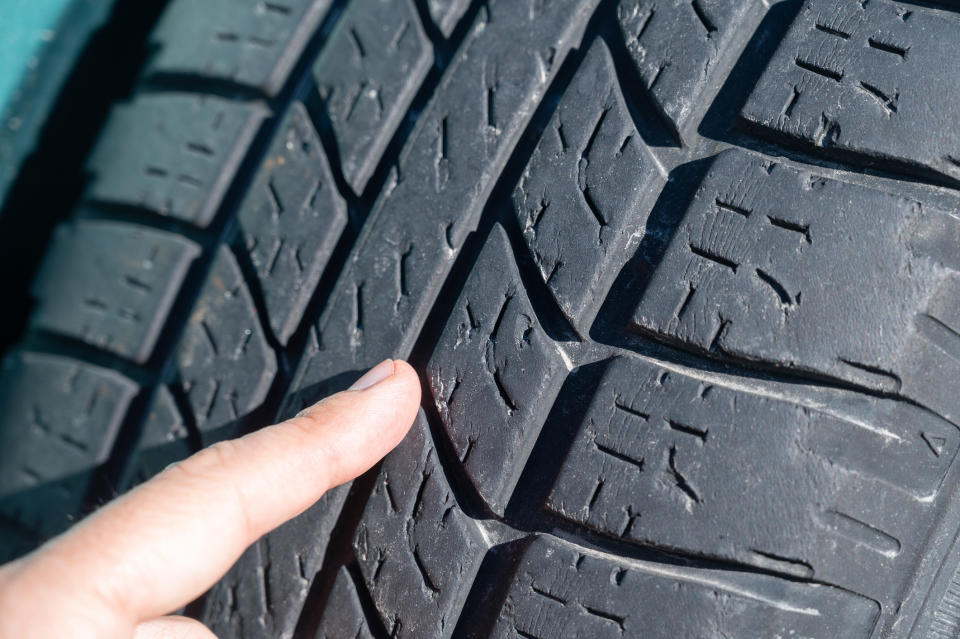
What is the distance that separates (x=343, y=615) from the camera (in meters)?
0.80

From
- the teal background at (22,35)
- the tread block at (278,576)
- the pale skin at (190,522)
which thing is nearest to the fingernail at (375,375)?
the pale skin at (190,522)

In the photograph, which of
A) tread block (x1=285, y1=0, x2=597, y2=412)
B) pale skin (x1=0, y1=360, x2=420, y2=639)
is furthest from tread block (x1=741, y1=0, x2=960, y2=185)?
pale skin (x1=0, y1=360, x2=420, y2=639)

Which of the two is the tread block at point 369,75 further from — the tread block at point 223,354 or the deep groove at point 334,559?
the deep groove at point 334,559

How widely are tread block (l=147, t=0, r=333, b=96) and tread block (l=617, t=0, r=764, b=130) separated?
41cm

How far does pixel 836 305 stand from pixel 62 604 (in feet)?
2.28

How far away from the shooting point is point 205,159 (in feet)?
3.15

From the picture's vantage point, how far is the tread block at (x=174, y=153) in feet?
3.14

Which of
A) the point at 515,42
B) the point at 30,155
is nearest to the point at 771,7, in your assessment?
the point at 515,42

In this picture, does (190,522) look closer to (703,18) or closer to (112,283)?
(112,283)

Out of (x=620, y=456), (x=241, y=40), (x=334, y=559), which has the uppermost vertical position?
(x=241, y=40)

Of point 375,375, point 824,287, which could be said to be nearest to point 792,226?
point 824,287

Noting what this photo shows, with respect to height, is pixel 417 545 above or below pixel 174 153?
below

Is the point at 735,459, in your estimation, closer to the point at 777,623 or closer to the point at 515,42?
the point at 777,623

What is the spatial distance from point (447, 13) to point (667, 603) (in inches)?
26.0
